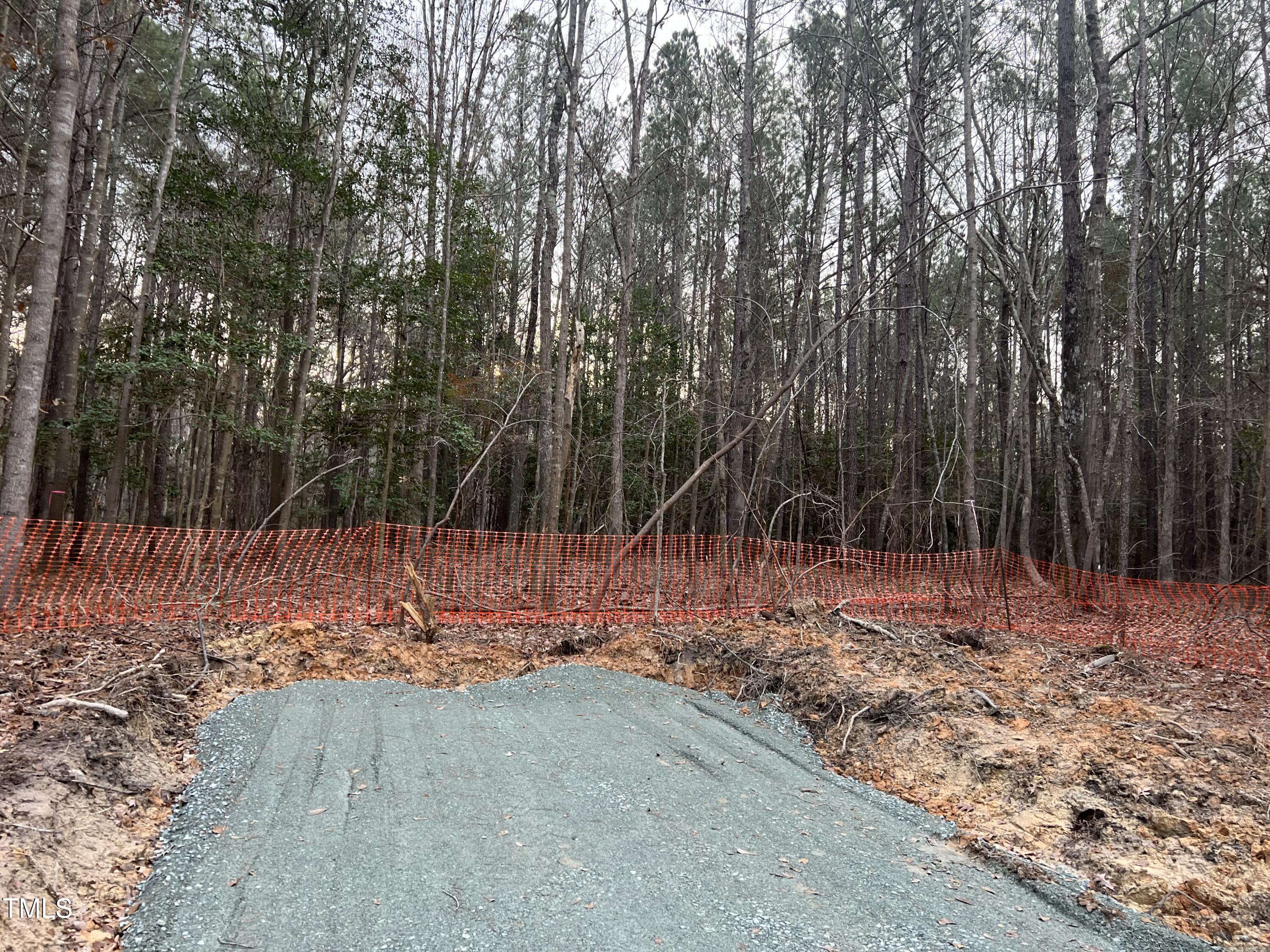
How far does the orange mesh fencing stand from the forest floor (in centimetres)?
97

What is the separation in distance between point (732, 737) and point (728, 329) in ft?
68.2

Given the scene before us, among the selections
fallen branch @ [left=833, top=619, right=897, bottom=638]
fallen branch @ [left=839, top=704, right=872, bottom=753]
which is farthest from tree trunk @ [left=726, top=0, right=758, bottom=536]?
fallen branch @ [left=839, top=704, right=872, bottom=753]

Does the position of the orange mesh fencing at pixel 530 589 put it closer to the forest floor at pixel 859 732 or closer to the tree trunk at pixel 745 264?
the forest floor at pixel 859 732

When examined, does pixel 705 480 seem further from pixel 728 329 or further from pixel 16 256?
pixel 16 256

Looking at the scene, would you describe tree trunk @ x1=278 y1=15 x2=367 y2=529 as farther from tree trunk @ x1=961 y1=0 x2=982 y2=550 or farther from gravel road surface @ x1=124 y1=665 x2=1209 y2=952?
tree trunk @ x1=961 y1=0 x2=982 y2=550

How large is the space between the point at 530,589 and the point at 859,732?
5835 millimetres

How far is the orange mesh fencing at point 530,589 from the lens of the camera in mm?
7801

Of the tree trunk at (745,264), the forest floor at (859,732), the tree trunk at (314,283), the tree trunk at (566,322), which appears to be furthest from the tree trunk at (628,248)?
the tree trunk at (314,283)

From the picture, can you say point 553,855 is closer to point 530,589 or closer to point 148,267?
point 530,589

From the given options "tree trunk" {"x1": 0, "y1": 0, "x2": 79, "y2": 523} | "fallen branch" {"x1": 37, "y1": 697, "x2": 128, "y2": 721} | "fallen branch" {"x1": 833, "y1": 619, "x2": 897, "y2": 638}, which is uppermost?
"tree trunk" {"x1": 0, "y1": 0, "x2": 79, "y2": 523}

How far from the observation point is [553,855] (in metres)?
3.13

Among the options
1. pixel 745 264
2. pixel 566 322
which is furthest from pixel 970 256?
pixel 566 322

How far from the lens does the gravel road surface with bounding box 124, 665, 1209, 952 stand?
258cm

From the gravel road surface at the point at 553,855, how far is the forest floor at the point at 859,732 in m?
0.20
